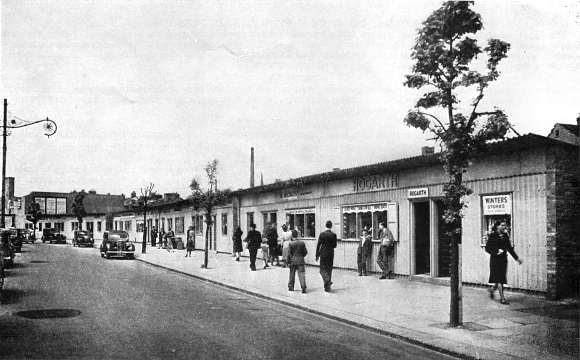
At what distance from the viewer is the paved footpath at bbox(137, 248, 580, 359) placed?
7.79 meters

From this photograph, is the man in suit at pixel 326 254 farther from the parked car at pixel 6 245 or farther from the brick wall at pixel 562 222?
the parked car at pixel 6 245

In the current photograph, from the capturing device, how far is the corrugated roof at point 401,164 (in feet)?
38.8

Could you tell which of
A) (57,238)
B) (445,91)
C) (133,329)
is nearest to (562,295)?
(445,91)

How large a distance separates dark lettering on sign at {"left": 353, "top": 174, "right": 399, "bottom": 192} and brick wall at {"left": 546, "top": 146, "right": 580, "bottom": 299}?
5780mm

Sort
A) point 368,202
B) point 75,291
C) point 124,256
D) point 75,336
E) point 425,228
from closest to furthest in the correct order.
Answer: point 75,336, point 75,291, point 425,228, point 368,202, point 124,256

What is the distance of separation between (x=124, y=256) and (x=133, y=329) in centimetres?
2206

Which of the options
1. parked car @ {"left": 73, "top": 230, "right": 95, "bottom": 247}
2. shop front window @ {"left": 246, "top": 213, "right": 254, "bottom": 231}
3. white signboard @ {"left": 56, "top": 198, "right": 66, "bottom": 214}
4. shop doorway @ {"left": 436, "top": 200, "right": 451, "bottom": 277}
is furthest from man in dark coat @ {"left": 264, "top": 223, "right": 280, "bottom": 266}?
white signboard @ {"left": 56, "top": 198, "right": 66, "bottom": 214}

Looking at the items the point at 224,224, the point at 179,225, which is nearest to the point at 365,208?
the point at 224,224

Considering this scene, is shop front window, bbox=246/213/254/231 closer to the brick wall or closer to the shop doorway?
the shop doorway

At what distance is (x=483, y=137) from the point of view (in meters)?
9.36

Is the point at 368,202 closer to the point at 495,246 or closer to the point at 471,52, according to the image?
the point at 495,246

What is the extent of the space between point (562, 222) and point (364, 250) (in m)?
6.77

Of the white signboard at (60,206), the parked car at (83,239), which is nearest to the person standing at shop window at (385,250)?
the parked car at (83,239)

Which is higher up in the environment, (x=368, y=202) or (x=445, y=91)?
(x=445, y=91)
